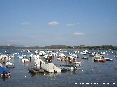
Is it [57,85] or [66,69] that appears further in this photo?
[66,69]

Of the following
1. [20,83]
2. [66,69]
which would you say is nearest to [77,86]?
[20,83]

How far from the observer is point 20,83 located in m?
48.2

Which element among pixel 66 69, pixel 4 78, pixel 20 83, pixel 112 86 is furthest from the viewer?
pixel 66 69

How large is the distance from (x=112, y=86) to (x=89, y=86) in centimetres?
434

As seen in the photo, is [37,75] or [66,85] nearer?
[66,85]

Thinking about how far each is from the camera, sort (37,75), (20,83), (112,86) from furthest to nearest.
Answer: (37,75), (20,83), (112,86)

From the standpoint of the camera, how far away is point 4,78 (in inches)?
2148

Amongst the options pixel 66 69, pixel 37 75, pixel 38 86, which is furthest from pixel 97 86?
pixel 66 69

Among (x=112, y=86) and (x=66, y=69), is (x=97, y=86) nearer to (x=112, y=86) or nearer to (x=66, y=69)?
(x=112, y=86)

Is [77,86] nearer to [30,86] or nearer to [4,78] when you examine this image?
[30,86]

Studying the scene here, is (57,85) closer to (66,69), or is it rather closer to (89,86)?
(89,86)

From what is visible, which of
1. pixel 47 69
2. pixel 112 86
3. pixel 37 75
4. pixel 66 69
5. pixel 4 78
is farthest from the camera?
pixel 66 69

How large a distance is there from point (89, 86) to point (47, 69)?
22.1 m

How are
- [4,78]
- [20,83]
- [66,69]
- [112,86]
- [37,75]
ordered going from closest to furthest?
[112,86] → [20,83] → [4,78] → [37,75] → [66,69]
